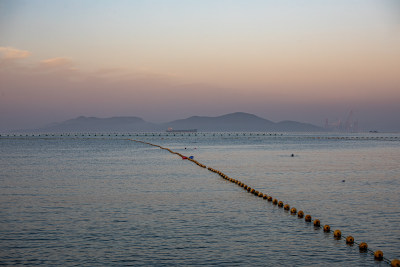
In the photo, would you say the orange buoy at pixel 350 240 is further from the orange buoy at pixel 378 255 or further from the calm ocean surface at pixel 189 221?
the orange buoy at pixel 378 255

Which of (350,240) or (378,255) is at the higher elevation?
(350,240)

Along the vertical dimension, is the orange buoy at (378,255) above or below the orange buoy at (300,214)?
below

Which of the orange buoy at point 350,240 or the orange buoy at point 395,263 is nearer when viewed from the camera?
the orange buoy at point 395,263

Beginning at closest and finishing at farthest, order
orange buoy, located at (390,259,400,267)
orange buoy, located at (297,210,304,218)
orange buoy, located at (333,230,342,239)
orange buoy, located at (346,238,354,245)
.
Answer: orange buoy, located at (390,259,400,267)
orange buoy, located at (346,238,354,245)
orange buoy, located at (333,230,342,239)
orange buoy, located at (297,210,304,218)

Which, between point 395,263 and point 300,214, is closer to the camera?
point 395,263

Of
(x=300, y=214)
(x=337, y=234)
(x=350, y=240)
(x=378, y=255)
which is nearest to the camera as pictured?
(x=378, y=255)

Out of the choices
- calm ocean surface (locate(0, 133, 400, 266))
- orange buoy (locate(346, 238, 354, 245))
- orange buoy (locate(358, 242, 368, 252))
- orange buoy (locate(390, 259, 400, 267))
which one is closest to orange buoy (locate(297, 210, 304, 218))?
calm ocean surface (locate(0, 133, 400, 266))

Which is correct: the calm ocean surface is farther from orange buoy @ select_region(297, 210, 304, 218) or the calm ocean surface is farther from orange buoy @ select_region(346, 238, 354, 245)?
orange buoy @ select_region(297, 210, 304, 218)

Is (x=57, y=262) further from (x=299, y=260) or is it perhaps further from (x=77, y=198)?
(x=77, y=198)

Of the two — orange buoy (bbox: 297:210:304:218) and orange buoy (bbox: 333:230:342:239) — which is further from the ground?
orange buoy (bbox: 297:210:304:218)

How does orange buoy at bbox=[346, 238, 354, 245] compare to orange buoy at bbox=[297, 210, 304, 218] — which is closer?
orange buoy at bbox=[346, 238, 354, 245]

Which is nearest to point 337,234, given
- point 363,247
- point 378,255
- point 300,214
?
point 363,247

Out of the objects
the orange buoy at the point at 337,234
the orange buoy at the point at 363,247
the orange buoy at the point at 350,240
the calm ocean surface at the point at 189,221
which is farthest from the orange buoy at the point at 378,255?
the orange buoy at the point at 337,234

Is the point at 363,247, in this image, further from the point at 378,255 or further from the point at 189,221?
the point at 189,221
